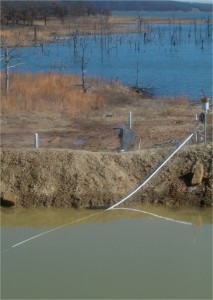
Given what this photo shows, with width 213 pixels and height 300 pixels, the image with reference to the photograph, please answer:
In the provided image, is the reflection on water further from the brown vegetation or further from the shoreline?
the shoreline

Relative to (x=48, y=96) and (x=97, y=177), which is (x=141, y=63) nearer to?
(x=48, y=96)

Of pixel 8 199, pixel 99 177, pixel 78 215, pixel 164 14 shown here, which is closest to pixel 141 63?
pixel 99 177

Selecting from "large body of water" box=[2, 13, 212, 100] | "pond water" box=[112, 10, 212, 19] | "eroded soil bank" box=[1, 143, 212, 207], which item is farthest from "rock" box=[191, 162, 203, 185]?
"pond water" box=[112, 10, 212, 19]

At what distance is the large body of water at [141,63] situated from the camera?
25875mm

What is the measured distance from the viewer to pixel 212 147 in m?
12.0

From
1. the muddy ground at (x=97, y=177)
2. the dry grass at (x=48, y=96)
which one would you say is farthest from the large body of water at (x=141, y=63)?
the muddy ground at (x=97, y=177)

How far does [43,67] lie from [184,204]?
67.5 ft

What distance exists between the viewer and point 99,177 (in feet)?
38.4

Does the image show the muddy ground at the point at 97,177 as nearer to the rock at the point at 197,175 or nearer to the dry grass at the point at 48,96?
the rock at the point at 197,175

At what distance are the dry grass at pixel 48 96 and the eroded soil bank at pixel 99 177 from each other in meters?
6.76

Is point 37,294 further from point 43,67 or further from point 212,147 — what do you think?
point 43,67

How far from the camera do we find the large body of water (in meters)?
25.9

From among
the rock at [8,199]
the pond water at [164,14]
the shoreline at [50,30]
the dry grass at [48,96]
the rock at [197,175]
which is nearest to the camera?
the rock at [8,199]

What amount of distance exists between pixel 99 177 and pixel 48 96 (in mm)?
9461
